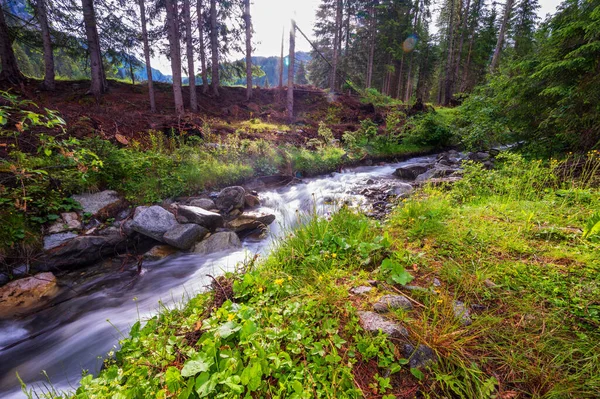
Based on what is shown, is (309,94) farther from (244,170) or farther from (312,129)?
(244,170)

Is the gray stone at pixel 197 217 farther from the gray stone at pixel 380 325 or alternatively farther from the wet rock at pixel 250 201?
the gray stone at pixel 380 325

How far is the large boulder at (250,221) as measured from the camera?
613cm

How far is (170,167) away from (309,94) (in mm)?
16472

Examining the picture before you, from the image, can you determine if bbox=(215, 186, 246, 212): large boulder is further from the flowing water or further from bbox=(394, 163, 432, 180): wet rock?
bbox=(394, 163, 432, 180): wet rock

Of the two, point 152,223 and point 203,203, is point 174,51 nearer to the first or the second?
point 203,203

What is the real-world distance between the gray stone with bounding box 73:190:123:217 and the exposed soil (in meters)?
2.21

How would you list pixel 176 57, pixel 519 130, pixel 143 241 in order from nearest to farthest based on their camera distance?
pixel 143 241 → pixel 519 130 → pixel 176 57

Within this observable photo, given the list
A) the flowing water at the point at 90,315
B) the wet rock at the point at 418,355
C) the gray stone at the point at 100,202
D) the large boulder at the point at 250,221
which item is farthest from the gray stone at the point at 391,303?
the gray stone at the point at 100,202

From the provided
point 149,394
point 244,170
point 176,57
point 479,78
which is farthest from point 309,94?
point 479,78

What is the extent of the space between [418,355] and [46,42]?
19.4 meters

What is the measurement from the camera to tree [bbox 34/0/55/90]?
1176 cm

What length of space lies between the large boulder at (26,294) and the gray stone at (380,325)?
503 centimetres

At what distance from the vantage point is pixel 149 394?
153 centimetres

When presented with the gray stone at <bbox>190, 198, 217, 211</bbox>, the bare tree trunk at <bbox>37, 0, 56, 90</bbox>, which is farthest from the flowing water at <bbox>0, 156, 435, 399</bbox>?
the bare tree trunk at <bbox>37, 0, 56, 90</bbox>
